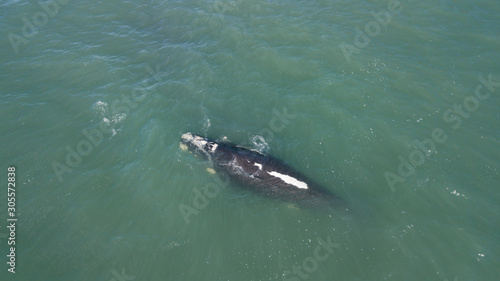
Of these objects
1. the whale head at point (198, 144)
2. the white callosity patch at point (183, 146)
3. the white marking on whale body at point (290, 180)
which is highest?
the white marking on whale body at point (290, 180)

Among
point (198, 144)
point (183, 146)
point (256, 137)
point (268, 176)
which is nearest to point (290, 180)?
point (268, 176)

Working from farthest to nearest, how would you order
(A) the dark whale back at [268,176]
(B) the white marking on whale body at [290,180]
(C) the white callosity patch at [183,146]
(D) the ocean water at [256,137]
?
(C) the white callosity patch at [183,146], (B) the white marking on whale body at [290,180], (A) the dark whale back at [268,176], (D) the ocean water at [256,137]

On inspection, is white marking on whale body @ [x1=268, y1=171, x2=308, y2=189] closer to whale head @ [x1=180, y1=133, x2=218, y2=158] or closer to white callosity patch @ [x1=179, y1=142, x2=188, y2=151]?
whale head @ [x1=180, y1=133, x2=218, y2=158]

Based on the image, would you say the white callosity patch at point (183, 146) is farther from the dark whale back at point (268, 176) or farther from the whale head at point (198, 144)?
the dark whale back at point (268, 176)

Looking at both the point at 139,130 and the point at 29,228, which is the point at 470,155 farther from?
the point at 29,228

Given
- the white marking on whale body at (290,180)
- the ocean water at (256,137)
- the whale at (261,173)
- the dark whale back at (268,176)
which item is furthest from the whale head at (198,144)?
the white marking on whale body at (290,180)

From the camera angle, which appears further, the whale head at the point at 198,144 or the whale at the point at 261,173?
the whale head at the point at 198,144
